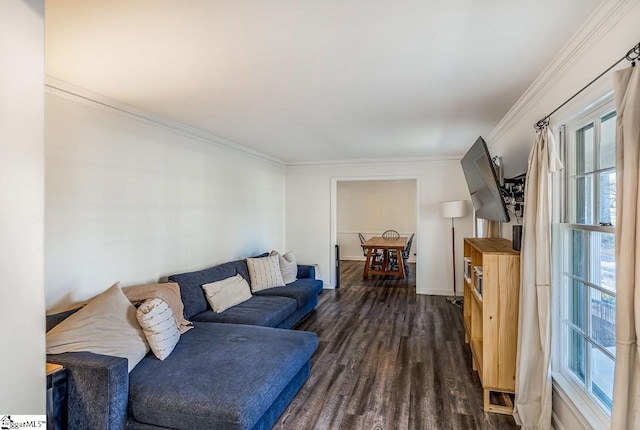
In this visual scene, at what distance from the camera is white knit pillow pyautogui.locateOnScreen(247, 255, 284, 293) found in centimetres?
452

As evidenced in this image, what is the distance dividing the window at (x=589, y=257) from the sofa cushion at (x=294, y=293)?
2802 millimetres

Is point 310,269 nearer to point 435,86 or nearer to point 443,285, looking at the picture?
point 443,285

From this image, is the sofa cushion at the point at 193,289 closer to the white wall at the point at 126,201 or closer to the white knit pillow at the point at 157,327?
the white wall at the point at 126,201

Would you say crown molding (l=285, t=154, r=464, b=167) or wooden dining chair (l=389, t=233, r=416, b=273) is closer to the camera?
crown molding (l=285, t=154, r=464, b=167)

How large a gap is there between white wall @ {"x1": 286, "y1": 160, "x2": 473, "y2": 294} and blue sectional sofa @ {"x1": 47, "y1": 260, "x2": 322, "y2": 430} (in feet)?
11.9

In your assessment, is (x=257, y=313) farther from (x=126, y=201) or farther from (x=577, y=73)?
(x=577, y=73)

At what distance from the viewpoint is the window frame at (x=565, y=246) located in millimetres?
1859

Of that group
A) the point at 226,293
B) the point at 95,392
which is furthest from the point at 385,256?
the point at 95,392

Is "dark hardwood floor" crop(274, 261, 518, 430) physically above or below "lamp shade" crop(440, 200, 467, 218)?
Result: below

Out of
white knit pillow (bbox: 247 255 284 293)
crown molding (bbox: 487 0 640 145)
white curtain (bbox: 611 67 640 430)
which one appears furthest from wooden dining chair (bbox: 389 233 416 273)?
white curtain (bbox: 611 67 640 430)

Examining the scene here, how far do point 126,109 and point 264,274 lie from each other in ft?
8.37

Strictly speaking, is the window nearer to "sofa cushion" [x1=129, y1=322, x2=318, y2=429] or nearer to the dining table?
"sofa cushion" [x1=129, y1=322, x2=318, y2=429]

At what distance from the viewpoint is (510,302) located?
98.6 inches

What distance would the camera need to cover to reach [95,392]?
6.07 ft
